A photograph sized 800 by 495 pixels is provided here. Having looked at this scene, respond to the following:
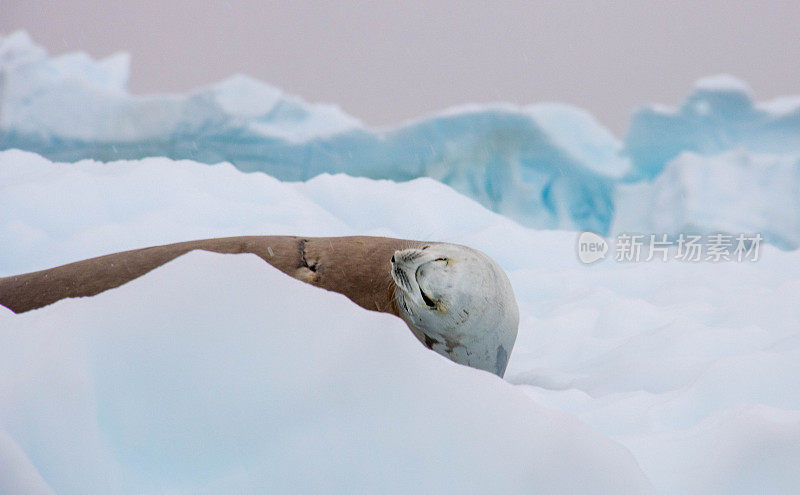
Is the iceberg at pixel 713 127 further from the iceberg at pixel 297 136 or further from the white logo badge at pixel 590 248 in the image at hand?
the white logo badge at pixel 590 248

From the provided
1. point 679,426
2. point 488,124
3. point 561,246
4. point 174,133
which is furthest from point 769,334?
point 174,133

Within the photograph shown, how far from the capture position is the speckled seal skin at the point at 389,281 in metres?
1.77

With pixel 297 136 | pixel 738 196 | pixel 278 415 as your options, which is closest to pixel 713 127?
pixel 738 196

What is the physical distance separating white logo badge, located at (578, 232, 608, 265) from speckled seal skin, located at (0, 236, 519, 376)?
2.28 metres

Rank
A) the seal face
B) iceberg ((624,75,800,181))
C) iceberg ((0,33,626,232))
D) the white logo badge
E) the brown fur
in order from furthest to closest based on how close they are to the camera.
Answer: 1. iceberg ((624,75,800,181))
2. iceberg ((0,33,626,232))
3. the white logo badge
4. the brown fur
5. the seal face

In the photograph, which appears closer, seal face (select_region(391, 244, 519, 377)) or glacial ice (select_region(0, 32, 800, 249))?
seal face (select_region(391, 244, 519, 377))

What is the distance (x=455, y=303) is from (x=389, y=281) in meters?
0.29

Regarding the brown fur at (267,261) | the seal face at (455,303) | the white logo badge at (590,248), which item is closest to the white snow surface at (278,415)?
the seal face at (455,303)

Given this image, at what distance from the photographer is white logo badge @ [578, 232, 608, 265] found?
13.3 feet

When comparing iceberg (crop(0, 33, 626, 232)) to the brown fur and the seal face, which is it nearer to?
the brown fur

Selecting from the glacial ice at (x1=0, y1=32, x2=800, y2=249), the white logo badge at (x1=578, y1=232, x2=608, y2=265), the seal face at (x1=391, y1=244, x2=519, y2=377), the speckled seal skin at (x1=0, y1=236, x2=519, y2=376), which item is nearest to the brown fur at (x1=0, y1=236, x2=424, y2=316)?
the speckled seal skin at (x1=0, y1=236, x2=519, y2=376)

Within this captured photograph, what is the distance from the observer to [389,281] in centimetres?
196

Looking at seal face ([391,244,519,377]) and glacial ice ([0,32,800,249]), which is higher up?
glacial ice ([0,32,800,249])

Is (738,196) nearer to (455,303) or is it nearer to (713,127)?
(713,127)
